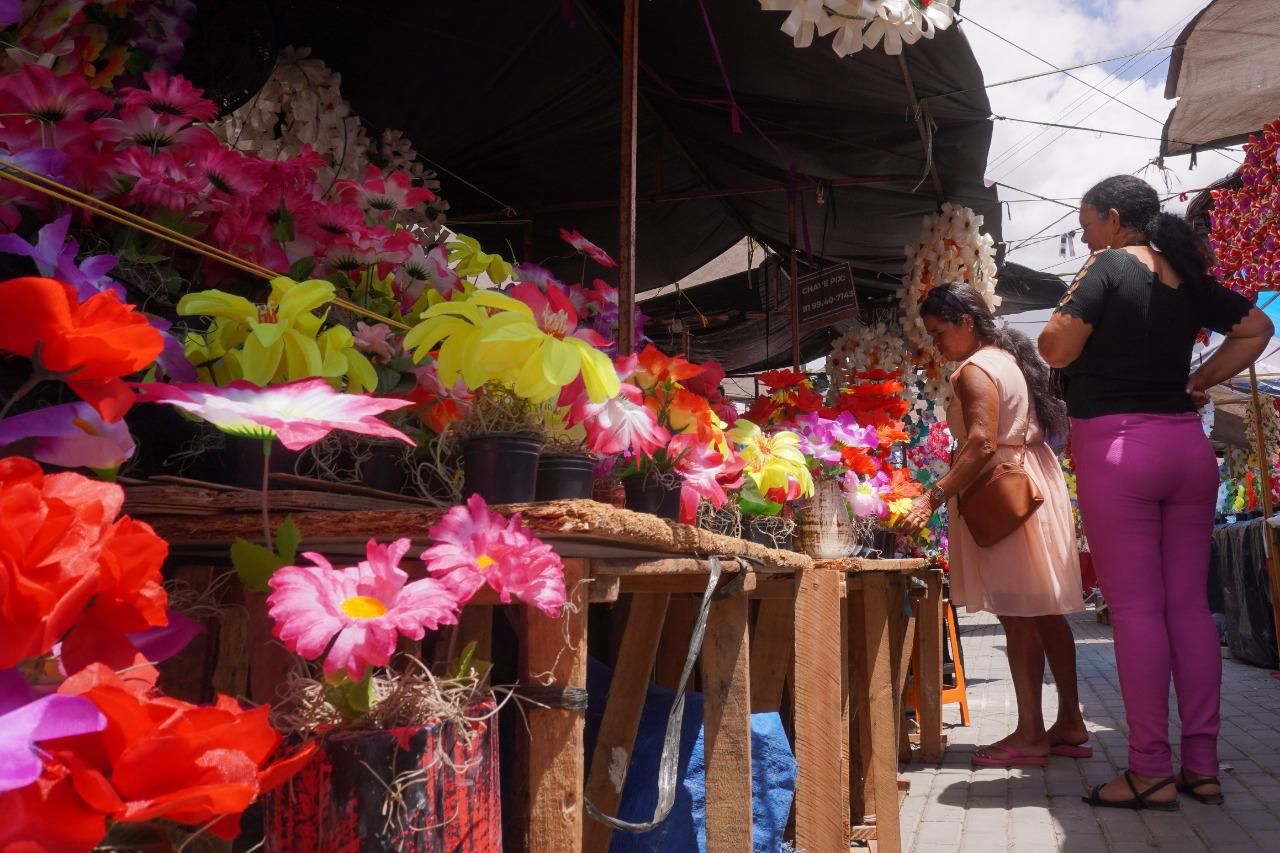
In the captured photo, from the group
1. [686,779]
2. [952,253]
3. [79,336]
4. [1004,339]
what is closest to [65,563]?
[79,336]

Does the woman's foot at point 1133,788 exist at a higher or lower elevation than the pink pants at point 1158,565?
lower

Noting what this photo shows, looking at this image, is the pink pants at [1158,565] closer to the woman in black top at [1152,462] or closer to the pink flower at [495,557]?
the woman in black top at [1152,462]

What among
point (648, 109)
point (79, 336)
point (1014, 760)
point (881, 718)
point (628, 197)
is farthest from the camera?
point (648, 109)

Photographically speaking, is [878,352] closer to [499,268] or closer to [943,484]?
[943,484]

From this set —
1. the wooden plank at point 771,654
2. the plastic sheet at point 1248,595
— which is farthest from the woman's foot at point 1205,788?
the plastic sheet at point 1248,595

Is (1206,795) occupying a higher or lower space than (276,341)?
lower

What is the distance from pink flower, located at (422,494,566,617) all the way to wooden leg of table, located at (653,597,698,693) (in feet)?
5.25

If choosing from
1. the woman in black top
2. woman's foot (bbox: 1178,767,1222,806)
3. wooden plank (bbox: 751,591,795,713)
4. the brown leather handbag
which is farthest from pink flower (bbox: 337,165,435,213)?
woman's foot (bbox: 1178,767,1222,806)

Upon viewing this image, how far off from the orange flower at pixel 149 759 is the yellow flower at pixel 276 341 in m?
0.49

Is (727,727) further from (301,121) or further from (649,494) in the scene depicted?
(301,121)

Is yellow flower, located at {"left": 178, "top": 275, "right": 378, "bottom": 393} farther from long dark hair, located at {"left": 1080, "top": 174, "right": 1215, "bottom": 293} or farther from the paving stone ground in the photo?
long dark hair, located at {"left": 1080, "top": 174, "right": 1215, "bottom": 293}

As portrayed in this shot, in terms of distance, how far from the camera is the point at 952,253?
5824 millimetres

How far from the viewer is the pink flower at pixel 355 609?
695mm

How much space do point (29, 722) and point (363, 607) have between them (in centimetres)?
26
